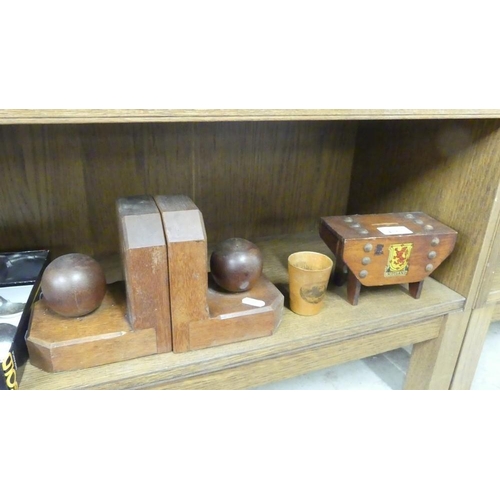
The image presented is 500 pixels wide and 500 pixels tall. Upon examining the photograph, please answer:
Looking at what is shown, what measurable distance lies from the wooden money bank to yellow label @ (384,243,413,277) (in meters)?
0.26

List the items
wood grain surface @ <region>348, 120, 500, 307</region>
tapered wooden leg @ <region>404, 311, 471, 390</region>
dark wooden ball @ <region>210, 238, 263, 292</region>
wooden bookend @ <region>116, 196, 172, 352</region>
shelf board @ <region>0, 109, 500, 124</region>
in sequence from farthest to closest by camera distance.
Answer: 1. tapered wooden leg @ <region>404, 311, 471, 390</region>
2. wood grain surface @ <region>348, 120, 500, 307</region>
3. dark wooden ball @ <region>210, 238, 263, 292</region>
4. wooden bookend @ <region>116, 196, 172, 352</region>
5. shelf board @ <region>0, 109, 500, 124</region>

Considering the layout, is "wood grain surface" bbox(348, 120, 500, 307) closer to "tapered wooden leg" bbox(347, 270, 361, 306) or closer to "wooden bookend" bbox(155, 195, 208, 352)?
"tapered wooden leg" bbox(347, 270, 361, 306)

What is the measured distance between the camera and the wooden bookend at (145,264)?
631 mm

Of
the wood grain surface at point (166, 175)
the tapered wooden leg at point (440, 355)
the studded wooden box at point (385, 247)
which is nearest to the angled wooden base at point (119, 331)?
the studded wooden box at point (385, 247)

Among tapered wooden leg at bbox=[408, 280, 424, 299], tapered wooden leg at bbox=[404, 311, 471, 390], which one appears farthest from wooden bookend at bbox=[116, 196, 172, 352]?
tapered wooden leg at bbox=[404, 311, 471, 390]

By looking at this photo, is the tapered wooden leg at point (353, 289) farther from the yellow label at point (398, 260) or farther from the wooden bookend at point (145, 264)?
the wooden bookend at point (145, 264)

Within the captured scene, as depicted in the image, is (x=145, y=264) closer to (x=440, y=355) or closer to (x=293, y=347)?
(x=293, y=347)

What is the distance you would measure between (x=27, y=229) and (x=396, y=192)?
0.85 meters

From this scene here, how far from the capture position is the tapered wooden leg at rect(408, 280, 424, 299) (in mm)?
909

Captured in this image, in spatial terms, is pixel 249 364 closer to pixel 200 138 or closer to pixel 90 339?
pixel 90 339

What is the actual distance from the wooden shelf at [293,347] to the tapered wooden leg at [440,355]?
3 centimetres

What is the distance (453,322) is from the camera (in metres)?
0.95

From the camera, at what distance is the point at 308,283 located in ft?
2.60
